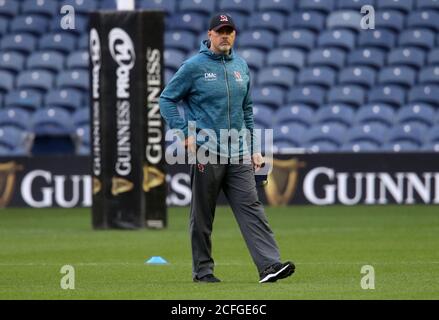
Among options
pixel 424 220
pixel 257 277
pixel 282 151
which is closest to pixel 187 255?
pixel 257 277

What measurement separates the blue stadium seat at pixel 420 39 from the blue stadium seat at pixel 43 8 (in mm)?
7866

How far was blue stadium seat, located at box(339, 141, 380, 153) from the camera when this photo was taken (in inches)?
944

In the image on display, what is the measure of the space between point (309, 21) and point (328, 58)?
1.31 m

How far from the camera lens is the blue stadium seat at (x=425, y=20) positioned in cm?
2673

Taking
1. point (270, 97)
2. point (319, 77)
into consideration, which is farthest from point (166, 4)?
point (319, 77)

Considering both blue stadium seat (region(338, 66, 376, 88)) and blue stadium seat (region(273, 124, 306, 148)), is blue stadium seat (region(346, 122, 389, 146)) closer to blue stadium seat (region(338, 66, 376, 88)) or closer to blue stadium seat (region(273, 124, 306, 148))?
blue stadium seat (region(273, 124, 306, 148))

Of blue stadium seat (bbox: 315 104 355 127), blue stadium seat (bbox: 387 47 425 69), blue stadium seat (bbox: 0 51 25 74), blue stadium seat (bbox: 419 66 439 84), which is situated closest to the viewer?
blue stadium seat (bbox: 315 104 355 127)

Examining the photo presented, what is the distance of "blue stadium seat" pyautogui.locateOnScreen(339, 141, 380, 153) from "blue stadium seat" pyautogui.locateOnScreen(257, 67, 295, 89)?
262cm

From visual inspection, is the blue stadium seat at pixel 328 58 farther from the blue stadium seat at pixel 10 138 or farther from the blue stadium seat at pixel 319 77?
the blue stadium seat at pixel 10 138

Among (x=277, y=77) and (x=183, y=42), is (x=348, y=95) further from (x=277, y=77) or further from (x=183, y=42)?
(x=183, y=42)

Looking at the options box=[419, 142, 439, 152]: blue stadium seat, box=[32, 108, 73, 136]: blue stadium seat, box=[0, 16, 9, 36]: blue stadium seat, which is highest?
box=[0, 16, 9, 36]: blue stadium seat

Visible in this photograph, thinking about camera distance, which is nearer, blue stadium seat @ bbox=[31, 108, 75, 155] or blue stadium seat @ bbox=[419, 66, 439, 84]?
blue stadium seat @ bbox=[31, 108, 75, 155]

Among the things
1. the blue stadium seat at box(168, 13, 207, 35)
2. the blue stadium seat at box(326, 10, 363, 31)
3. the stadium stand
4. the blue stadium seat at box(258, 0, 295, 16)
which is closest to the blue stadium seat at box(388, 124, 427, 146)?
the stadium stand

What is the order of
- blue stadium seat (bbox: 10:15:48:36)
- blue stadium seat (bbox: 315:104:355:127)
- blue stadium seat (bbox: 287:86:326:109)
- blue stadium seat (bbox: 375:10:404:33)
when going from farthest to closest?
blue stadium seat (bbox: 10:15:48:36)
blue stadium seat (bbox: 375:10:404:33)
blue stadium seat (bbox: 287:86:326:109)
blue stadium seat (bbox: 315:104:355:127)
